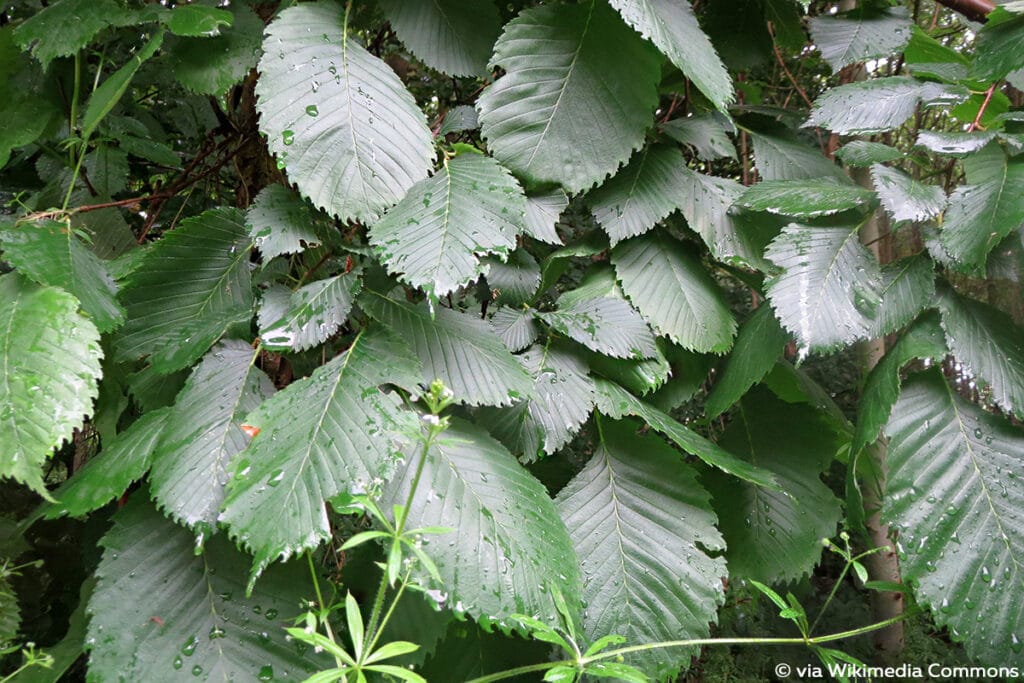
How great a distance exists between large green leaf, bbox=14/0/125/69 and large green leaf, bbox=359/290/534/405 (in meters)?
0.46

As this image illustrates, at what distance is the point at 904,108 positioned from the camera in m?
0.89

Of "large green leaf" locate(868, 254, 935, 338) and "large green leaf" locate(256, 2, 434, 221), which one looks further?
"large green leaf" locate(868, 254, 935, 338)

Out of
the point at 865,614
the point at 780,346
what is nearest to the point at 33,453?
the point at 780,346

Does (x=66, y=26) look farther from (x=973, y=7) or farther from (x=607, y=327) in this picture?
(x=973, y=7)

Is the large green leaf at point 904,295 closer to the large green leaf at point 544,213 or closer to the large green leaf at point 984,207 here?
the large green leaf at point 984,207

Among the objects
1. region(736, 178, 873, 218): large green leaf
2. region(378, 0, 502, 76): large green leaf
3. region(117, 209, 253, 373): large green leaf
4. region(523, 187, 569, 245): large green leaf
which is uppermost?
region(378, 0, 502, 76): large green leaf

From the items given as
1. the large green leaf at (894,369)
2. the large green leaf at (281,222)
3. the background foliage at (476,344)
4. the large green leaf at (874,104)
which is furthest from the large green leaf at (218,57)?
the large green leaf at (894,369)

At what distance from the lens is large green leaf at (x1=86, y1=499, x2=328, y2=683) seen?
22.1 inches

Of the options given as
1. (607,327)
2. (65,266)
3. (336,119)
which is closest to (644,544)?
(607,327)

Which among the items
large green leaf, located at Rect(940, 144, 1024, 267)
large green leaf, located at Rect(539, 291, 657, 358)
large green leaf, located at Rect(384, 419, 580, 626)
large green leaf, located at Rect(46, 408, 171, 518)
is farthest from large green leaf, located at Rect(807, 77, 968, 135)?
large green leaf, located at Rect(46, 408, 171, 518)

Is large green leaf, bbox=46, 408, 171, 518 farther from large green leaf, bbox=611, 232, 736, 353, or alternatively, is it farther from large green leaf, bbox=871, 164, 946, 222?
large green leaf, bbox=871, 164, 946, 222

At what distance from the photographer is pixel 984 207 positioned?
2.53 feet

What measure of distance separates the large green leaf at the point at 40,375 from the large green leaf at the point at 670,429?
532 millimetres

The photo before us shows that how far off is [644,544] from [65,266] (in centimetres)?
69
